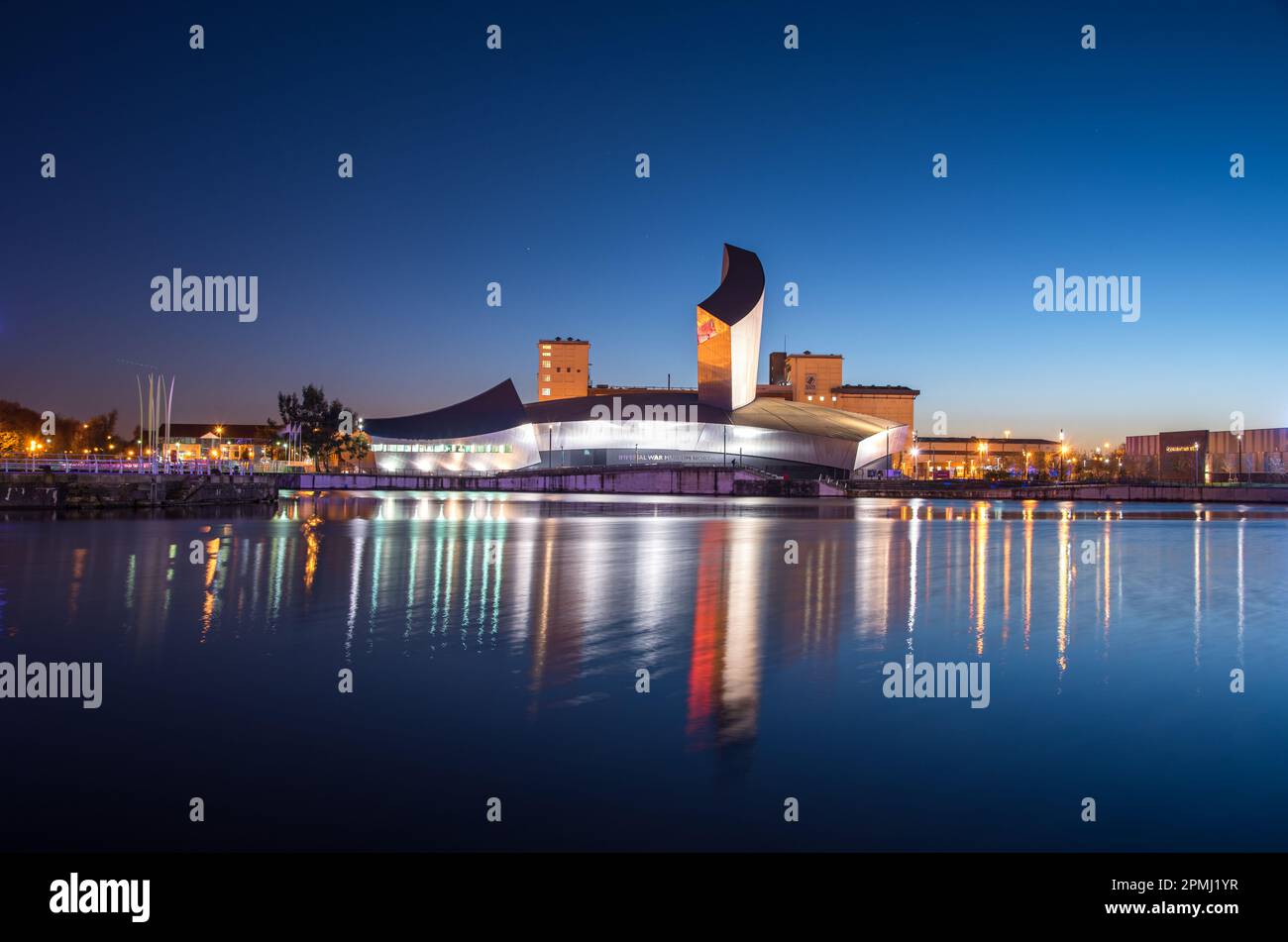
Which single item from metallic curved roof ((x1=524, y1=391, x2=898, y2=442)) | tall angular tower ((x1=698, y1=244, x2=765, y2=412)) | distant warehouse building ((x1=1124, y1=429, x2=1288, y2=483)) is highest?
tall angular tower ((x1=698, y1=244, x2=765, y2=412))

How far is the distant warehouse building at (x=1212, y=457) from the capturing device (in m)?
101

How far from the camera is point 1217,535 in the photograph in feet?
98.2

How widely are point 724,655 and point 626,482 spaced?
73.4 m

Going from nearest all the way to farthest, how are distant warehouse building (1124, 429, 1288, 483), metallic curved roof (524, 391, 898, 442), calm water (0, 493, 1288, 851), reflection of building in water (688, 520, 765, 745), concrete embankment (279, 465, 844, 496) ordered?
calm water (0, 493, 1288, 851), reflection of building in water (688, 520, 765, 745), concrete embankment (279, 465, 844, 496), metallic curved roof (524, 391, 898, 442), distant warehouse building (1124, 429, 1288, 483)

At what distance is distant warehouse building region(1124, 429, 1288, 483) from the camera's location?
101075 millimetres

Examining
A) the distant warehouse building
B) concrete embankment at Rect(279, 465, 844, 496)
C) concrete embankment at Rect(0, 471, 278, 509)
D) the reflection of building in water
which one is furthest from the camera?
the distant warehouse building

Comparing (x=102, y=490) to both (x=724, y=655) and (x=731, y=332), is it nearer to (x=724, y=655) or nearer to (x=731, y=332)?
(x=724, y=655)

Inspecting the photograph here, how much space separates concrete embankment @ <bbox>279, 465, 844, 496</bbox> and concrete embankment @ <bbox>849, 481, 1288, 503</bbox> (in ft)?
24.3

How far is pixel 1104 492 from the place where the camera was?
7644 centimetres

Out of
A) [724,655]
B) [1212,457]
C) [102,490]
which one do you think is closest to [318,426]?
[102,490]

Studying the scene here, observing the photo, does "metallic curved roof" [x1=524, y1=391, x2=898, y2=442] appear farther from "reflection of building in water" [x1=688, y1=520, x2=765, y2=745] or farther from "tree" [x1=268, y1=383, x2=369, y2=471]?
"reflection of building in water" [x1=688, y1=520, x2=765, y2=745]

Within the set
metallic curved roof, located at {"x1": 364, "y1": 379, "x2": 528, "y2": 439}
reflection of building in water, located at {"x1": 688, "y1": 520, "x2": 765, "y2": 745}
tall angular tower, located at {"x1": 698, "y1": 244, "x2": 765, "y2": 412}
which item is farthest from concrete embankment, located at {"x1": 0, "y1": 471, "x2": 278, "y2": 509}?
tall angular tower, located at {"x1": 698, "y1": 244, "x2": 765, "y2": 412}
